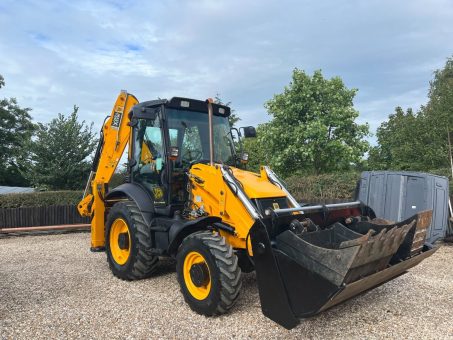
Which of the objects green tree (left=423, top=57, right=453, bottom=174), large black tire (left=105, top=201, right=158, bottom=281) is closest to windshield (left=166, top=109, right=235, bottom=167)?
large black tire (left=105, top=201, right=158, bottom=281)

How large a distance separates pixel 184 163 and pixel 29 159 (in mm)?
16538

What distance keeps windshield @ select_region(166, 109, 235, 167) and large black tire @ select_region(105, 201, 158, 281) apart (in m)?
1.12

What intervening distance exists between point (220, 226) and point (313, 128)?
35.6 feet

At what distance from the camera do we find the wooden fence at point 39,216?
12837mm

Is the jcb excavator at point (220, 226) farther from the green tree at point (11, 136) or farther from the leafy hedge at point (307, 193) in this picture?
the green tree at point (11, 136)

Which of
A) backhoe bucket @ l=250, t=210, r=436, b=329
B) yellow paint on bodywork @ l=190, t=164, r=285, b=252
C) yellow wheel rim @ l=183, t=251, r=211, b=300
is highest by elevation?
yellow paint on bodywork @ l=190, t=164, r=285, b=252

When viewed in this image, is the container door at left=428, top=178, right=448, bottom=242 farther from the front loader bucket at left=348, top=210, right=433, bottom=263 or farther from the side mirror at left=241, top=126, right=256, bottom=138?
the side mirror at left=241, top=126, right=256, bottom=138

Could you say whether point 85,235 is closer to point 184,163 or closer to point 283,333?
point 184,163

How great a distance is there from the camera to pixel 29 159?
1981 centimetres

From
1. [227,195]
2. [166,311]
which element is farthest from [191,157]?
[166,311]

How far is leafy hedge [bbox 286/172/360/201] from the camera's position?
42.8ft

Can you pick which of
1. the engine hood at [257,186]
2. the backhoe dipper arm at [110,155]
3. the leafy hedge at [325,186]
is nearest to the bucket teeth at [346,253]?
the engine hood at [257,186]

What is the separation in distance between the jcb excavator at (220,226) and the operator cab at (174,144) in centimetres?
2

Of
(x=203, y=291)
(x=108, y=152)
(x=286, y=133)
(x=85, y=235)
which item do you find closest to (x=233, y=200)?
(x=203, y=291)
